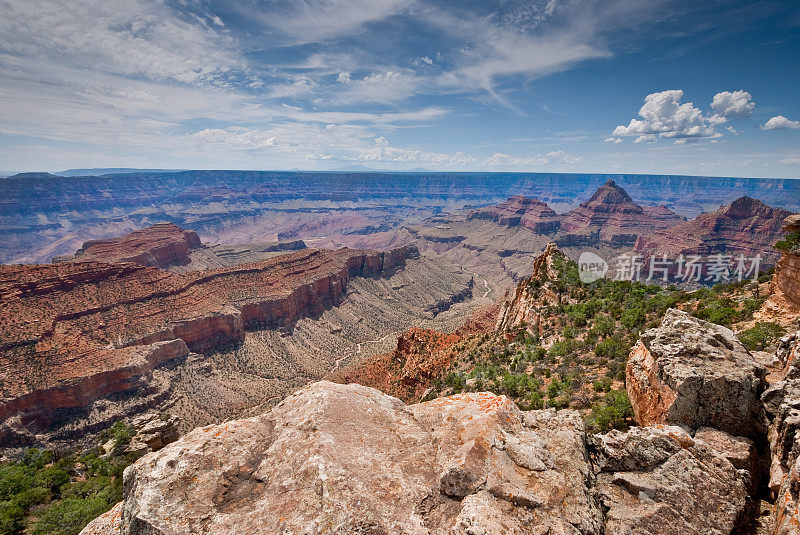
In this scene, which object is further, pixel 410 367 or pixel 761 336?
pixel 410 367

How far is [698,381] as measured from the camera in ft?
37.4

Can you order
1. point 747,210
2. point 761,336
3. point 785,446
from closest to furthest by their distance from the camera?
point 785,446 < point 761,336 < point 747,210

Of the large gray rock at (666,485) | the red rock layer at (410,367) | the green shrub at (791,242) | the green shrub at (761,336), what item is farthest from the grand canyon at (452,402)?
the red rock layer at (410,367)

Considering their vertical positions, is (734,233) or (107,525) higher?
(107,525)

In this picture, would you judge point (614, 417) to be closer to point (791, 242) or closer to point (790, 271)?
point (790, 271)

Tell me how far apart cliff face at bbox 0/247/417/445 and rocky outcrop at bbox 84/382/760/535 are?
195ft

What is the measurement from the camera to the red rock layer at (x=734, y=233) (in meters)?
162

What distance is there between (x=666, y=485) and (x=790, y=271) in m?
24.8

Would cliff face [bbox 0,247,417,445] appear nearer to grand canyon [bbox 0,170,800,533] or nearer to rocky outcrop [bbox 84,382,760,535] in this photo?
grand canyon [bbox 0,170,800,533]

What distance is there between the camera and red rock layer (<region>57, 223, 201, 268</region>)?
139 m

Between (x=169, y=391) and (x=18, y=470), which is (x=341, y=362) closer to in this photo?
(x=169, y=391)

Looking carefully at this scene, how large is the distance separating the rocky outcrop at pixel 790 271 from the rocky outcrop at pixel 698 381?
15.9m

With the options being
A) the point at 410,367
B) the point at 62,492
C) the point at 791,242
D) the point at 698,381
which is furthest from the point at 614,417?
the point at 62,492

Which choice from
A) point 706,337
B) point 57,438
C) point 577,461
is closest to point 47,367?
point 57,438
